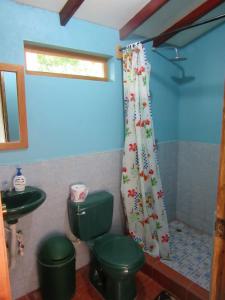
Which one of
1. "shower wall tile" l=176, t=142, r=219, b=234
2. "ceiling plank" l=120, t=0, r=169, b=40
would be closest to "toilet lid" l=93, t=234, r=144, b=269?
"shower wall tile" l=176, t=142, r=219, b=234

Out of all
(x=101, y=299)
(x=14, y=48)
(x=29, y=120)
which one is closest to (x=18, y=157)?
(x=29, y=120)

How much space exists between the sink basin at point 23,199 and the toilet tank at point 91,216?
0.34 meters

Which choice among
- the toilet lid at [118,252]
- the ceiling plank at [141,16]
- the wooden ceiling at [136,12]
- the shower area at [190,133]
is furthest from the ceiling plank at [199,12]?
the toilet lid at [118,252]

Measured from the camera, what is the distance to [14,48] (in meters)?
1.51

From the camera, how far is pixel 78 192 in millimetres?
1798

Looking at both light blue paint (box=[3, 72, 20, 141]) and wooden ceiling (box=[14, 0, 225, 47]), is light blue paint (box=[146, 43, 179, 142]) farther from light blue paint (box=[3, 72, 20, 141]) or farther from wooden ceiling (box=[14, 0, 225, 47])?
light blue paint (box=[3, 72, 20, 141])

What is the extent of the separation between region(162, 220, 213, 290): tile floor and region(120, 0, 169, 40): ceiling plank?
2.19 metres

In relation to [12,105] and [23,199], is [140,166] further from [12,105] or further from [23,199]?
[12,105]

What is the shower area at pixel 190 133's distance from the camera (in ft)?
7.59

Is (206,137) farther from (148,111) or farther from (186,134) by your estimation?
(148,111)

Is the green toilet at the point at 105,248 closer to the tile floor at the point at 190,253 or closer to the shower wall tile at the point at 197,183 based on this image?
the tile floor at the point at 190,253

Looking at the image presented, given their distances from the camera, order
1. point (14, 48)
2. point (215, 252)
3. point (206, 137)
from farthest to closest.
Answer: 1. point (206, 137)
2. point (14, 48)
3. point (215, 252)

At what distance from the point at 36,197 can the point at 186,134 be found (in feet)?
6.28

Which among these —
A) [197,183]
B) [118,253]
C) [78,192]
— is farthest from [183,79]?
[118,253]
